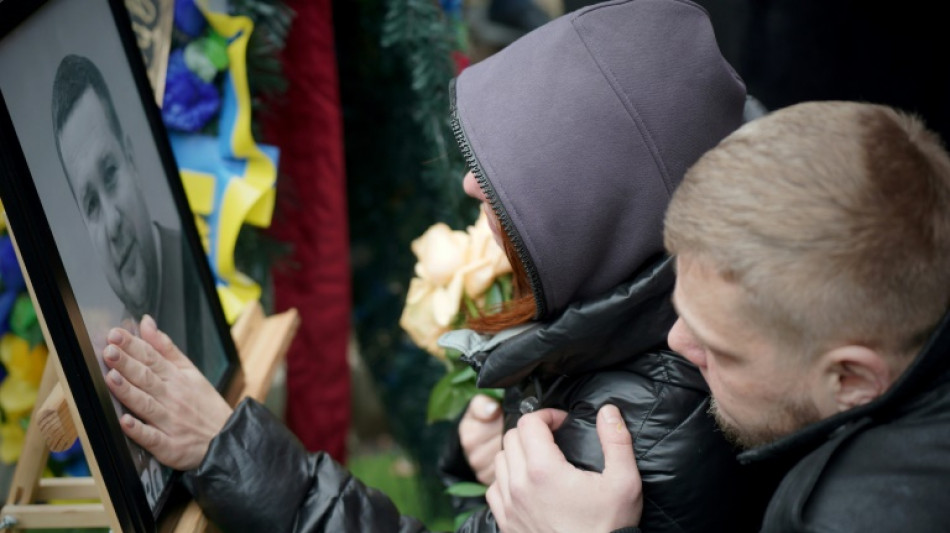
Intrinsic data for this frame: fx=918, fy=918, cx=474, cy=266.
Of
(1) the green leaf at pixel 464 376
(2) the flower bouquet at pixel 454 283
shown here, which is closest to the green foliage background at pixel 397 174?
(2) the flower bouquet at pixel 454 283

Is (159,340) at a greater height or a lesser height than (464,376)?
greater

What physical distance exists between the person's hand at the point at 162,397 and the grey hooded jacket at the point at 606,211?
0.03m

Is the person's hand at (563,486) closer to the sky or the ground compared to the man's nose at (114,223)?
closer to the ground

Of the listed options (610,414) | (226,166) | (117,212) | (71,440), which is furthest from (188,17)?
(610,414)

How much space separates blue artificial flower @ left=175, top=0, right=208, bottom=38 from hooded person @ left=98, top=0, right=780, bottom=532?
0.68 m

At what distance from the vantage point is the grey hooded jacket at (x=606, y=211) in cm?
126

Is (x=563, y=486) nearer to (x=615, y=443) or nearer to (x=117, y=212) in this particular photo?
(x=615, y=443)

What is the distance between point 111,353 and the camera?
1.21 m

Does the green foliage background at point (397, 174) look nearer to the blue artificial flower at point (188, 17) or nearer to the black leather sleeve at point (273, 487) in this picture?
the blue artificial flower at point (188, 17)

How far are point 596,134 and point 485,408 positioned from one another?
68cm

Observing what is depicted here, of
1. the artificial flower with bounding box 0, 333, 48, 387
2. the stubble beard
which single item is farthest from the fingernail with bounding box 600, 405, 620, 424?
the artificial flower with bounding box 0, 333, 48, 387

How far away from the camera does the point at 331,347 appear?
2420 mm

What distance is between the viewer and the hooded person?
49.5 inches

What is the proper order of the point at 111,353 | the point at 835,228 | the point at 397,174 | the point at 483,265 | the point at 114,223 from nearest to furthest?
1. the point at 835,228
2. the point at 111,353
3. the point at 114,223
4. the point at 483,265
5. the point at 397,174
